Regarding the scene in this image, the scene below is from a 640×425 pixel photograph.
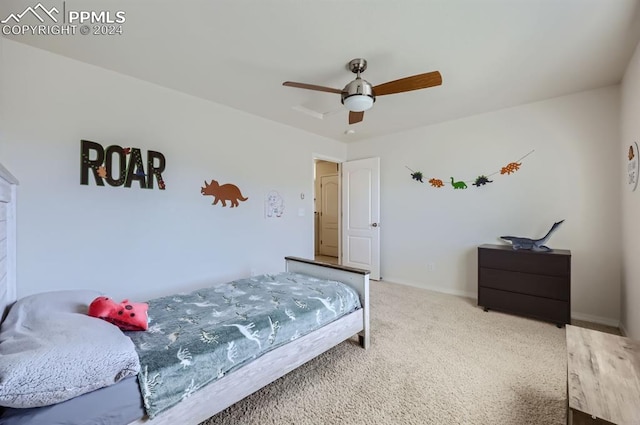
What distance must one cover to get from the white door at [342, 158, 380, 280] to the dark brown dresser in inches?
68.4

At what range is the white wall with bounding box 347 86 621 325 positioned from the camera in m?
2.91

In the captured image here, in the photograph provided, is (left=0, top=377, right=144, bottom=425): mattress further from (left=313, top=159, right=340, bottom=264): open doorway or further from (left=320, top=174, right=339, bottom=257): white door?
(left=320, top=174, right=339, bottom=257): white door

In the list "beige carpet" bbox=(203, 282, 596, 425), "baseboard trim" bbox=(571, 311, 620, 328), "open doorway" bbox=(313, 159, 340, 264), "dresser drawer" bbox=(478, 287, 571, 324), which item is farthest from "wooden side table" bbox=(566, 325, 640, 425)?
"open doorway" bbox=(313, 159, 340, 264)

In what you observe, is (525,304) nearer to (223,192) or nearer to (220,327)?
(220,327)

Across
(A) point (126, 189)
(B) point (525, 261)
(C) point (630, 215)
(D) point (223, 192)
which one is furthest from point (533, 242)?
(A) point (126, 189)

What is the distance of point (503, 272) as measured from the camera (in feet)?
10.3

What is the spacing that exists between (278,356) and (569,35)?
10.3ft

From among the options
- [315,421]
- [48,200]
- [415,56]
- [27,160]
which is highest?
[415,56]

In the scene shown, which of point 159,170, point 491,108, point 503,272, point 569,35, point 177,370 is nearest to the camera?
point 177,370

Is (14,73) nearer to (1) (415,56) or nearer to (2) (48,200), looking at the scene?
(2) (48,200)

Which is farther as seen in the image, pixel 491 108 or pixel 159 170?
pixel 491 108

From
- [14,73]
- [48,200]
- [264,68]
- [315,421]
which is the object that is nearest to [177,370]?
[315,421]

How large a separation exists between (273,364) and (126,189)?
2210 mm

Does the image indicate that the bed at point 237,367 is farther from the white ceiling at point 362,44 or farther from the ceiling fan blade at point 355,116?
the white ceiling at point 362,44
